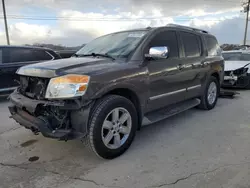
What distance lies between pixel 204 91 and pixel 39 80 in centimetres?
385

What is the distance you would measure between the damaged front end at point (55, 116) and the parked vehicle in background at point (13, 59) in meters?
4.17

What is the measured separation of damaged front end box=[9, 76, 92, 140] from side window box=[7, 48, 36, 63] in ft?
15.2

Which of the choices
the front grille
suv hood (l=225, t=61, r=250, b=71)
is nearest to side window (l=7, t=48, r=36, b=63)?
the front grille

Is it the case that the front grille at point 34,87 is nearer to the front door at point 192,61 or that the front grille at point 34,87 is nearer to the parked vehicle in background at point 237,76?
the front door at point 192,61

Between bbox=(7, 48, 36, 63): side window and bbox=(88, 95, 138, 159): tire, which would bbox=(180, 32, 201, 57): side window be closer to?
bbox=(88, 95, 138, 159): tire

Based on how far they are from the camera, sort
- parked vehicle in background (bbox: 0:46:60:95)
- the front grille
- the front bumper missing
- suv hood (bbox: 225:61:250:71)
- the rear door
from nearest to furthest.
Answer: the front bumper missing < the front grille < the rear door < parked vehicle in background (bbox: 0:46:60:95) < suv hood (bbox: 225:61:250:71)

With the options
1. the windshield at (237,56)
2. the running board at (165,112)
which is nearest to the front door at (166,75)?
the running board at (165,112)

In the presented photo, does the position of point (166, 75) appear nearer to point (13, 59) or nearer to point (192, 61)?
point (192, 61)

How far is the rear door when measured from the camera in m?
4.90

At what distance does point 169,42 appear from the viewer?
15.0 feet

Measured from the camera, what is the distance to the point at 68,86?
3.04 m

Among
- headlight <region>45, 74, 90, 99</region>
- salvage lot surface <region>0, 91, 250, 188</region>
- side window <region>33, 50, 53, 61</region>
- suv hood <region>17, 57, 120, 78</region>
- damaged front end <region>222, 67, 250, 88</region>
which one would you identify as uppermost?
side window <region>33, 50, 53, 61</region>

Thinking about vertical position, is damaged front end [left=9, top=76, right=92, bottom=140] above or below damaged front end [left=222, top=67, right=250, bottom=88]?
above

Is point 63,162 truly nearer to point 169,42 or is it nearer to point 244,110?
point 169,42
